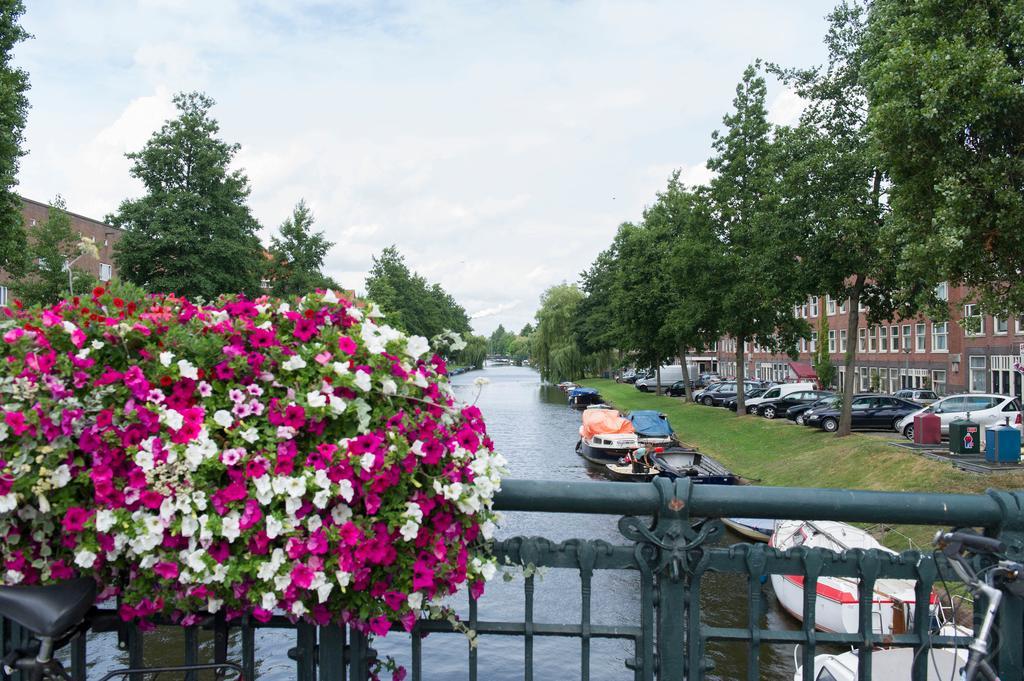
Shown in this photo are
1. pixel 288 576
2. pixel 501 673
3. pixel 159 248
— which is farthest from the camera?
pixel 159 248

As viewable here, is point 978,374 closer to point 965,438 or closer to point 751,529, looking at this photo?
point 965,438

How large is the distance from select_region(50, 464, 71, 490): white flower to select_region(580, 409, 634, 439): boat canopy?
38.7 m

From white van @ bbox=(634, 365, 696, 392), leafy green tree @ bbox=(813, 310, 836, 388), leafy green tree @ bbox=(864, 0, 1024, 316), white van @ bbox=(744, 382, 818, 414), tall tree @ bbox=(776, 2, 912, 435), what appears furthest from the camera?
white van @ bbox=(634, 365, 696, 392)

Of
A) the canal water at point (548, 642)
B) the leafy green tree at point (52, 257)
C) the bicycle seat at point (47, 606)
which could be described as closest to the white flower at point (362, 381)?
the bicycle seat at point (47, 606)

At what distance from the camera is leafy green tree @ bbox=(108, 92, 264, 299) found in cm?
3997

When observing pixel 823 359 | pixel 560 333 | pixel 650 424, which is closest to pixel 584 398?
pixel 823 359

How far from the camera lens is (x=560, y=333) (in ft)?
323

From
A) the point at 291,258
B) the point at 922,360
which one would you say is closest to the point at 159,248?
the point at 291,258

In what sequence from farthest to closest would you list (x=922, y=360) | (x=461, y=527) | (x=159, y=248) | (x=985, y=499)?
1. (x=922, y=360)
2. (x=159, y=248)
3. (x=985, y=499)
4. (x=461, y=527)

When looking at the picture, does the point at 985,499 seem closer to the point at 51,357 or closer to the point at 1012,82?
the point at 51,357

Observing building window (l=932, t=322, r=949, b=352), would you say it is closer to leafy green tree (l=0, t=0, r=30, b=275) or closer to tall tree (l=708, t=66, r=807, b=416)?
tall tree (l=708, t=66, r=807, b=416)

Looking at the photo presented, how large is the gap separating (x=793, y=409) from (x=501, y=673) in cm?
3116

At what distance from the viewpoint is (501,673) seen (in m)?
14.5

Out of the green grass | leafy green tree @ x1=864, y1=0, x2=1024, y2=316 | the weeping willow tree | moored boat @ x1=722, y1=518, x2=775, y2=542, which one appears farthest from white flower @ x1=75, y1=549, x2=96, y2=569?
the weeping willow tree
